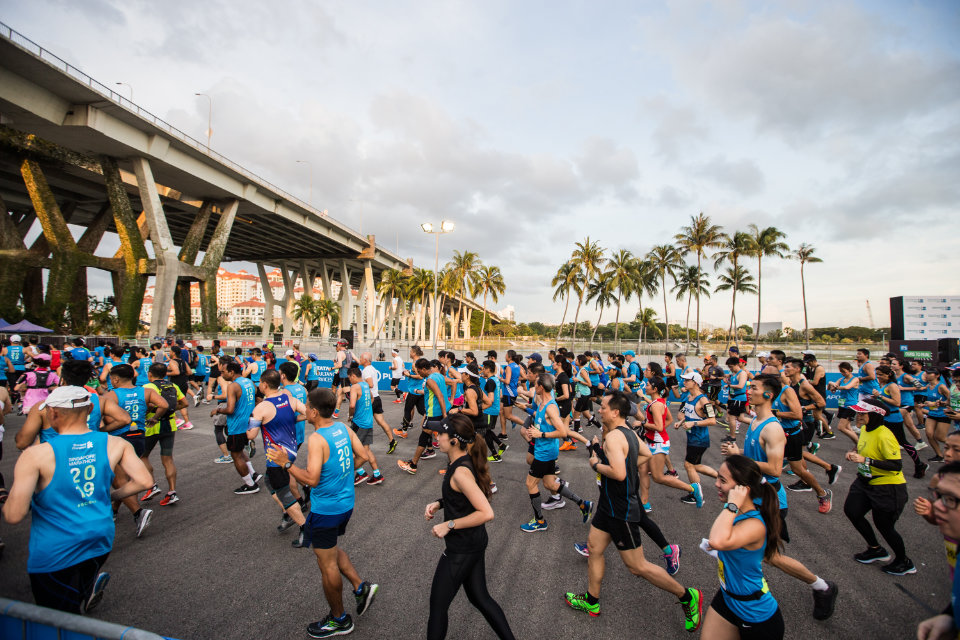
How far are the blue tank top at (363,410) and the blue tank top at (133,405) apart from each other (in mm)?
2744

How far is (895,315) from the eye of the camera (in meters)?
23.5

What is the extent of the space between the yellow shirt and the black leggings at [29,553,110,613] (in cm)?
657

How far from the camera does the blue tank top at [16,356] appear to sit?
1186cm

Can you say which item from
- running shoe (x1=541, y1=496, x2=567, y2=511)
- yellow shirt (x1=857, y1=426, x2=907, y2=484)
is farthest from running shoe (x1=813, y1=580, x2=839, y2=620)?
running shoe (x1=541, y1=496, x2=567, y2=511)

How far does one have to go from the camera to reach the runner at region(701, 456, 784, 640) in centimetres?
241

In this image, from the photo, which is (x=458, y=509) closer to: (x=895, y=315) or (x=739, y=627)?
(x=739, y=627)

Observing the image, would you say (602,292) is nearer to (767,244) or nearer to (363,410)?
(767,244)

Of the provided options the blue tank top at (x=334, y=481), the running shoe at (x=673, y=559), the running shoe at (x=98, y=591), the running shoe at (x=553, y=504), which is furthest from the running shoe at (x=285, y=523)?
the running shoe at (x=673, y=559)

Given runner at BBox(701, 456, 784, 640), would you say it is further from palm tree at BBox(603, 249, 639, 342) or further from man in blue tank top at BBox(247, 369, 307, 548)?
palm tree at BBox(603, 249, 639, 342)

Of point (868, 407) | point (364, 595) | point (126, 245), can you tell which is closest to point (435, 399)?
point (364, 595)

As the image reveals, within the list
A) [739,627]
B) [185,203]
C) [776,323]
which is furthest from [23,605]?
[776,323]

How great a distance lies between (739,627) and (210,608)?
4.11 meters

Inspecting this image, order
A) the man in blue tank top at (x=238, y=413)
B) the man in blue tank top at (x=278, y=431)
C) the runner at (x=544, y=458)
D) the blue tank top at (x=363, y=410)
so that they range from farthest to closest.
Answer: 1. the blue tank top at (x=363, y=410)
2. the man in blue tank top at (x=238, y=413)
3. the runner at (x=544, y=458)
4. the man in blue tank top at (x=278, y=431)

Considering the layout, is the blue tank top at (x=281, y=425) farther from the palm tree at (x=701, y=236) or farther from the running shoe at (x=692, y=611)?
the palm tree at (x=701, y=236)
